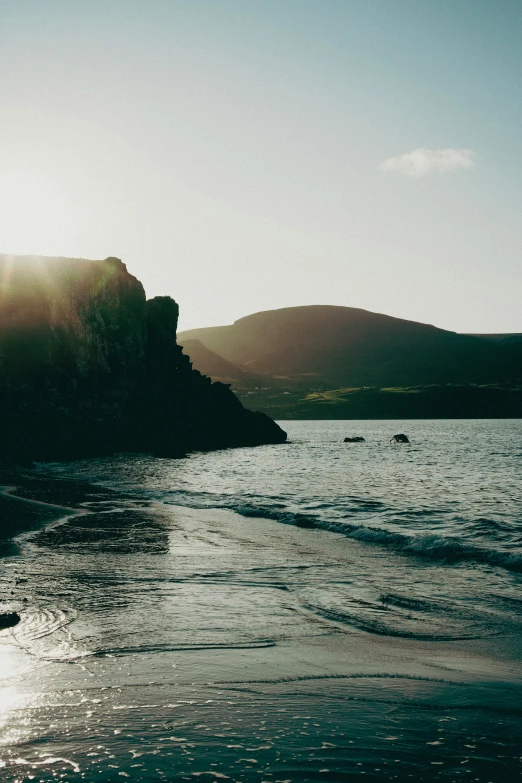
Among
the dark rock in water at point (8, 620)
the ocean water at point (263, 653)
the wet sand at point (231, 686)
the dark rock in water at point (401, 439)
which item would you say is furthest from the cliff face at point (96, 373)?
the dark rock in water at point (8, 620)

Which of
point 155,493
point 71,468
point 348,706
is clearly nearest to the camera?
point 348,706

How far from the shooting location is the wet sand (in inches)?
192

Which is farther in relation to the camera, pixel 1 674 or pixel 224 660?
pixel 224 660

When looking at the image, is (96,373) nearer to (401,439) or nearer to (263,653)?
(401,439)

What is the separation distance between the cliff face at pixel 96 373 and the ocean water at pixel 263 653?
42586 mm

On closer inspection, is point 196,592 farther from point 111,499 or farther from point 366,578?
point 111,499

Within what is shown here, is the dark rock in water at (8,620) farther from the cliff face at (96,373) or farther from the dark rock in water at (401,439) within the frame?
the dark rock in water at (401,439)

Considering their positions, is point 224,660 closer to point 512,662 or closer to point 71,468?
point 512,662

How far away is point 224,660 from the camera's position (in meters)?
7.47

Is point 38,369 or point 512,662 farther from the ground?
point 38,369

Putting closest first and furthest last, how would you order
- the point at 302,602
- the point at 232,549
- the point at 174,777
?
the point at 174,777, the point at 302,602, the point at 232,549

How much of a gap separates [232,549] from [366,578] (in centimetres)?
424

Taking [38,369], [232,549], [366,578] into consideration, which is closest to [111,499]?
[232,549]

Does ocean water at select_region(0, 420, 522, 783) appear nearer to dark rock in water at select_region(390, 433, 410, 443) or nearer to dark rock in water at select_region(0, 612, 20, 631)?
dark rock in water at select_region(0, 612, 20, 631)
